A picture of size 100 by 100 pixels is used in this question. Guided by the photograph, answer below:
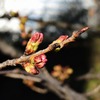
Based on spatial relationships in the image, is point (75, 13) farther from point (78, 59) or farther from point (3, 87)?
point (3, 87)

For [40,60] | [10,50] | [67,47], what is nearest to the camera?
[40,60]

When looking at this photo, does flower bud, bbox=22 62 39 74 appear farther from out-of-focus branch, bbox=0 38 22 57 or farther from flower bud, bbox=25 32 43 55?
out-of-focus branch, bbox=0 38 22 57

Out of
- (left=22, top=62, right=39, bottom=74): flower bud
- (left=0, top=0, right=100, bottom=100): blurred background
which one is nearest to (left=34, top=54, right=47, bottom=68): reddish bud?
(left=22, top=62, right=39, bottom=74): flower bud

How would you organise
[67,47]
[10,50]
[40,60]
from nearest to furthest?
[40,60]
[10,50]
[67,47]

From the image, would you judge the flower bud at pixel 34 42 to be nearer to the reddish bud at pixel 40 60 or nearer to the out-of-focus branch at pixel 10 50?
the reddish bud at pixel 40 60

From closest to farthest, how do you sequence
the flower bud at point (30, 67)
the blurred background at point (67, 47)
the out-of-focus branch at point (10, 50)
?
the flower bud at point (30, 67), the out-of-focus branch at point (10, 50), the blurred background at point (67, 47)

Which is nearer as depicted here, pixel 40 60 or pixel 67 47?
pixel 40 60

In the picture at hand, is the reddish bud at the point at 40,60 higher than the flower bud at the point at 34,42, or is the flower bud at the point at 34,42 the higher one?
the flower bud at the point at 34,42

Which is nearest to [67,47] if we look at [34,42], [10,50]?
[10,50]

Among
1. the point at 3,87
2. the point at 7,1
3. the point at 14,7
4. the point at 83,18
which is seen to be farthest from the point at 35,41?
the point at 83,18

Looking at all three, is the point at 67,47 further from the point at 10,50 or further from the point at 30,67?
the point at 30,67

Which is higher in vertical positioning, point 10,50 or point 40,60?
point 10,50

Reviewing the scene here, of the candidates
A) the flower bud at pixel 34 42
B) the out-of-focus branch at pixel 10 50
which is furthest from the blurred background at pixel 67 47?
the flower bud at pixel 34 42
